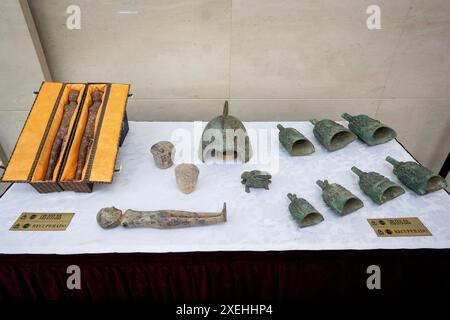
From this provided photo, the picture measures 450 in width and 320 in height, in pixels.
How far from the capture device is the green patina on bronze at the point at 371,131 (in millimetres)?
1626

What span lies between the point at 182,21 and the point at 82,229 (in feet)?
4.48

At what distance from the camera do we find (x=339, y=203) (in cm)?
122

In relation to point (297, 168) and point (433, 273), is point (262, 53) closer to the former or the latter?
point (297, 168)

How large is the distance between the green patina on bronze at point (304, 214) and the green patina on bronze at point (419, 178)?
51 centimetres

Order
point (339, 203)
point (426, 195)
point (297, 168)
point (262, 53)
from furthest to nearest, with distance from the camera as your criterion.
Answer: point (262, 53), point (297, 168), point (426, 195), point (339, 203)

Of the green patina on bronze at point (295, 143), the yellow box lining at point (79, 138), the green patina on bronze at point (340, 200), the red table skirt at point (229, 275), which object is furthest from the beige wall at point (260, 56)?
the red table skirt at point (229, 275)

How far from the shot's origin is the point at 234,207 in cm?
130

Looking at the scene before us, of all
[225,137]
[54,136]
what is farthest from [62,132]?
[225,137]

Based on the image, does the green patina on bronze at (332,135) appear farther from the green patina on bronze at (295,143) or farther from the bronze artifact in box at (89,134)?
the bronze artifact in box at (89,134)

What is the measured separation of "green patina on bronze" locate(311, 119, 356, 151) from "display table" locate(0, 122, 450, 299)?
Result: 31 cm

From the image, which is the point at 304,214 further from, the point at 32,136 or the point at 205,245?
the point at 32,136

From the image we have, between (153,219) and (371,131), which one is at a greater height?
(371,131)

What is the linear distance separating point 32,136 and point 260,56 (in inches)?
56.2
